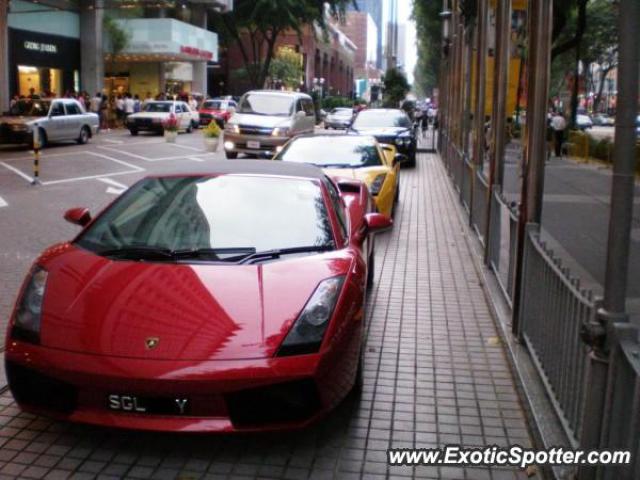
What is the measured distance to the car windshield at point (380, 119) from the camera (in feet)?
74.9

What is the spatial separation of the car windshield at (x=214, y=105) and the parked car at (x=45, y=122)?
1631cm

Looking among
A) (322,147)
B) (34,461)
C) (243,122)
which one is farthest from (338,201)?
(243,122)

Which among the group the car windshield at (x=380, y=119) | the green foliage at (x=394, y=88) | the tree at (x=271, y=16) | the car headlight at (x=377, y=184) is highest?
the tree at (x=271, y=16)

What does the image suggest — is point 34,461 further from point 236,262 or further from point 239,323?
point 236,262

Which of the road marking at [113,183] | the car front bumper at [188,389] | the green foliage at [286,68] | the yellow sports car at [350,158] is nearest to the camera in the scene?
the car front bumper at [188,389]

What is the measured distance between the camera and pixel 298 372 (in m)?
3.94

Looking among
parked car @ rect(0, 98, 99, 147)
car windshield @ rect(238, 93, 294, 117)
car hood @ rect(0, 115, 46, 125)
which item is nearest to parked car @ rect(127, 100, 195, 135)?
parked car @ rect(0, 98, 99, 147)

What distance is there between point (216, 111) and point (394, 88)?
1480 cm

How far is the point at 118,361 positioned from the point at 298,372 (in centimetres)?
91

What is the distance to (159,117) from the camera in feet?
113

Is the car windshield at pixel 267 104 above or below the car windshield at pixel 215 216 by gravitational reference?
above

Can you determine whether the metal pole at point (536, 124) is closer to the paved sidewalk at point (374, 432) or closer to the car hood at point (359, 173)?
the paved sidewalk at point (374, 432)

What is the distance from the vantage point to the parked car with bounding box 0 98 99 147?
80.0 feet

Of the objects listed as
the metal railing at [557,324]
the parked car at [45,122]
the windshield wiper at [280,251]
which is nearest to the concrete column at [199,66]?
the parked car at [45,122]
